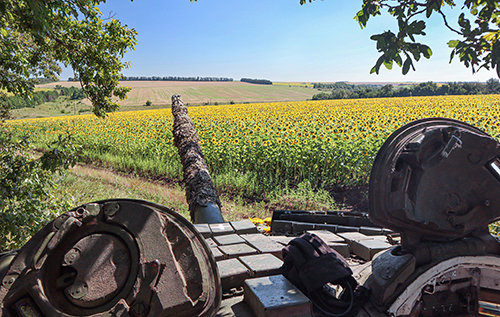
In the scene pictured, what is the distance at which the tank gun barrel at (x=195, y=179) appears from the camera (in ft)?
13.7

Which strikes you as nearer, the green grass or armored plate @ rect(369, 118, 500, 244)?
armored plate @ rect(369, 118, 500, 244)

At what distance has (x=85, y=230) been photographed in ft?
5.21

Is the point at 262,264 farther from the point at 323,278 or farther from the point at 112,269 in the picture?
the point at 112,269

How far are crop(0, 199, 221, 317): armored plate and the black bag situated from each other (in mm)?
566

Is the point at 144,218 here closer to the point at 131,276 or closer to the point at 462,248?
the point at 131,276

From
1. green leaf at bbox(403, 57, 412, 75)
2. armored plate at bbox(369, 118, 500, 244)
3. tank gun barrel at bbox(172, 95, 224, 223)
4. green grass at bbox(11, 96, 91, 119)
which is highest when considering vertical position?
green leaf at bbox(403, 57, 412, 75)

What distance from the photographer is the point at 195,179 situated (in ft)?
16.3

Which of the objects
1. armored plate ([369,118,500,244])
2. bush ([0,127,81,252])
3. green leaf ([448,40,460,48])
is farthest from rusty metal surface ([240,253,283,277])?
bush ([0,127,81,252])

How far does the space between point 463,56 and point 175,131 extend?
5.67 metres

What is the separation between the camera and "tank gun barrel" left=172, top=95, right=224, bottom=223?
13.7 ft

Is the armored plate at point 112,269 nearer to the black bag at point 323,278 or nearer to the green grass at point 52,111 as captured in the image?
the black bag at point 323,278

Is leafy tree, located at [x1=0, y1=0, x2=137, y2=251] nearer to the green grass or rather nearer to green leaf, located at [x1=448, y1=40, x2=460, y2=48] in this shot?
green leaf, located at [x1=448, y1=40, x2=460, y2=48]

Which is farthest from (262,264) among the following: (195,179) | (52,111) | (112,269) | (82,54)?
(52,111)

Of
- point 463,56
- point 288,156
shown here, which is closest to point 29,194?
point 463,56
